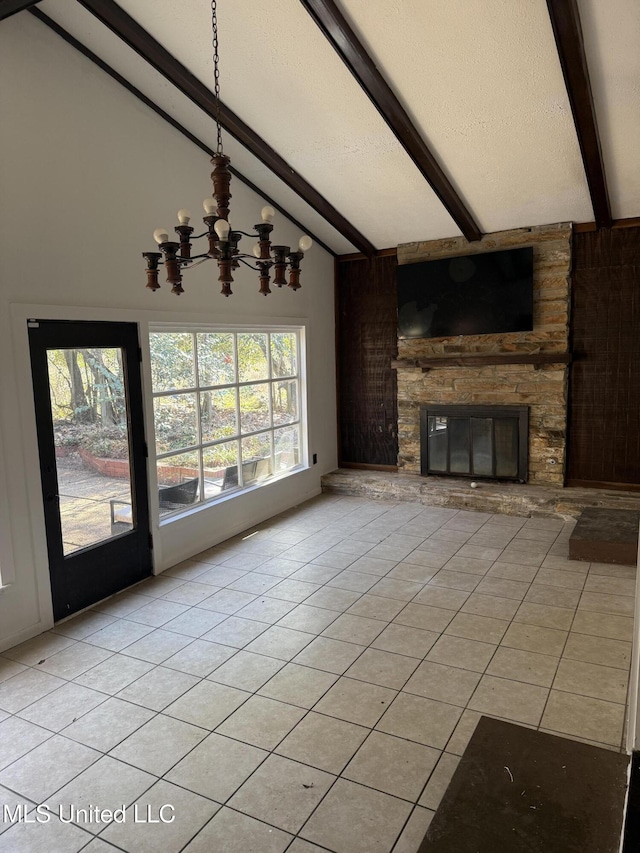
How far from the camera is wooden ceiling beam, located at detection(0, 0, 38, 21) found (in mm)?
3014

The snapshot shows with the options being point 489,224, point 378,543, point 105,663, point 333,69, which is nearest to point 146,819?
point 105,663

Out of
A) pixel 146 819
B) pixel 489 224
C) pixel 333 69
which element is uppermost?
pixel 333 69

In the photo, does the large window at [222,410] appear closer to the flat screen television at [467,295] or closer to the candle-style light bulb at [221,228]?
the flat screen television at [467,295]

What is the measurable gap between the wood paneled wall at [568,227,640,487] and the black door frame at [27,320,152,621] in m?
4.03

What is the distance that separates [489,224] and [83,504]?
436 centimetres

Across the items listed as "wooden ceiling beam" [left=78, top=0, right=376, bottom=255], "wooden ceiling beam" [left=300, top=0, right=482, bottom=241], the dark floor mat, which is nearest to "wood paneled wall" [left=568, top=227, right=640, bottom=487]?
"wooden ceiling beam" [left=300, top=0, right=482, bottom=241]

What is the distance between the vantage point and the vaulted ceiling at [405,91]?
10.9 ft

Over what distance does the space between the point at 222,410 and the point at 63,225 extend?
1992 mm

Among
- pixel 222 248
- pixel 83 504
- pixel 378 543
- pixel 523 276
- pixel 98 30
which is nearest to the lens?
pixel 222 248

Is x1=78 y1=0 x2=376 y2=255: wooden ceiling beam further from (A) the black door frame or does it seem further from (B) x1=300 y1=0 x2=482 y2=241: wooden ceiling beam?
(A) the black door frame

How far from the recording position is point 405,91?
390 cm

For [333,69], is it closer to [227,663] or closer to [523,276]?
[523,276]

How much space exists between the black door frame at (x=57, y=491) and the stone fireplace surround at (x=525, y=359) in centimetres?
313

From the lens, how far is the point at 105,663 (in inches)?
128
